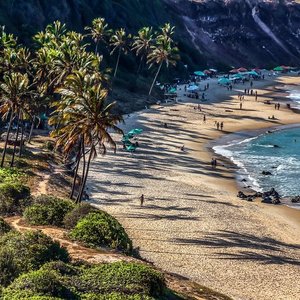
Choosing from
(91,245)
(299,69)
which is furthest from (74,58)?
(299,69)

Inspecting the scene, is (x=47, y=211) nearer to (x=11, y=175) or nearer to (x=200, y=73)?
(x=11, y=175)


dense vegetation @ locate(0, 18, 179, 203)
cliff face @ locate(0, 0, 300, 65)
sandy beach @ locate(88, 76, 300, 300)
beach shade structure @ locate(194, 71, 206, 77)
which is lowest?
sandy beach @ locate(88, 76, 300, 300)

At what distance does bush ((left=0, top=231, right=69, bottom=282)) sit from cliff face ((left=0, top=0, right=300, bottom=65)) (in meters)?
80.6

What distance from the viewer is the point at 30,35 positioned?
78500mm

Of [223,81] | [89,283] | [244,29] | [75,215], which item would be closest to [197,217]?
[75,215]

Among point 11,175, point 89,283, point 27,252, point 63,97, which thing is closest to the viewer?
point 89,283

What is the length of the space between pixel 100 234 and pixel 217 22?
134 meters

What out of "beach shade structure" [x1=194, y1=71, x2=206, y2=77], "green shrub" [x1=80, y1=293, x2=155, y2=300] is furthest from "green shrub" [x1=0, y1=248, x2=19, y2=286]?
"beach shade structure" [x1=194, y1=71, x2=206, y2=77]

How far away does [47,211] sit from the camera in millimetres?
26688

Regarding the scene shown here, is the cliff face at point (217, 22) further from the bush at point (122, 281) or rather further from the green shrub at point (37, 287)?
the green shrub at point (37, 287)

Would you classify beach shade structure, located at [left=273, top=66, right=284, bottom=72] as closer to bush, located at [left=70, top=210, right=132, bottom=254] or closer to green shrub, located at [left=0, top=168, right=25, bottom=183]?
green shrub, located at [left=0, top=168, right=25, bottom=183]

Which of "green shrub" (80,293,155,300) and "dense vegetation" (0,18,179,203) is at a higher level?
"dense vegetation" (0,18,179,203)

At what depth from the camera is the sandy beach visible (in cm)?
2659

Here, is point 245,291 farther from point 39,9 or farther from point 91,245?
point 39,9
